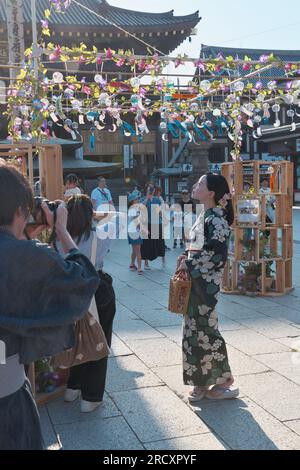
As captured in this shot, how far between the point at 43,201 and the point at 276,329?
12.8 feet

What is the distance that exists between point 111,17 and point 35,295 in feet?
71.6

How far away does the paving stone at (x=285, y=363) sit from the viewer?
13.3 feet

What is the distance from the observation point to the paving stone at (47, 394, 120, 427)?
335 centimetres

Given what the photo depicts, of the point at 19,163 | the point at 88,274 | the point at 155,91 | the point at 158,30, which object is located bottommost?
the point at 88,274

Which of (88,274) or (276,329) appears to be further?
(276,329)

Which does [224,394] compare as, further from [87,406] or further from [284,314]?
[284,314]

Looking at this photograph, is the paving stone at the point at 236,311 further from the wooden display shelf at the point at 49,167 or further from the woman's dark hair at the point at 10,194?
the woman's dark hair at the point at 10,194

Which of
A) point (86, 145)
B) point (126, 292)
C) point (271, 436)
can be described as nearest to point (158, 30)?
point (86, 145)

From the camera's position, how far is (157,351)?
185 inches

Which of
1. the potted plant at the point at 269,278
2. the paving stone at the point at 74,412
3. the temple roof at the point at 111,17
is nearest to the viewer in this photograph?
the paving stone at the point at 74,412

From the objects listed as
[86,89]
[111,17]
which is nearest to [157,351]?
[86,89]

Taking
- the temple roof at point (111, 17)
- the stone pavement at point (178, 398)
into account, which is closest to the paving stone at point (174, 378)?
the stone pavement at point (178, 398)

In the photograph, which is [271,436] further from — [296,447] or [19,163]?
[19,163]
